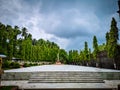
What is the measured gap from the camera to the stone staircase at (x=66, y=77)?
13.4 m

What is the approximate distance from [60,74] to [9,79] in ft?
13.7

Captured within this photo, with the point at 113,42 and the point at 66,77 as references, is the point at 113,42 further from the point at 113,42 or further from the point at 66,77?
the point at 66,77

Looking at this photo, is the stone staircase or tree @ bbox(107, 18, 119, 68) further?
tree @ bbox(107, 18, 119, 68)

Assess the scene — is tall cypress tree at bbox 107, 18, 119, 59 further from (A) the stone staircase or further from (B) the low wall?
(A) the stone staircase

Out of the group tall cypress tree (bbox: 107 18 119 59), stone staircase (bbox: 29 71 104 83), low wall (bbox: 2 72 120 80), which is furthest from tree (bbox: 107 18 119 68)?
stone staircase (bbox: 29 71 104 83)

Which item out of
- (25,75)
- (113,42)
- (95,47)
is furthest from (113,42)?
(25,75)

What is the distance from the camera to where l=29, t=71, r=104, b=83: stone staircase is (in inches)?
527

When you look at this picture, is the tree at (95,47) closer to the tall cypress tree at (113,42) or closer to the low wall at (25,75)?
the tall cypress tree at (113,42)

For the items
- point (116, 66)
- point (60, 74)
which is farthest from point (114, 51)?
point (60, 74)

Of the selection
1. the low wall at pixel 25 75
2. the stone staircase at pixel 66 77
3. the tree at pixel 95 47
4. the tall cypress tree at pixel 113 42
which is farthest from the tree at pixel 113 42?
the stone staircase at pixel 66 77

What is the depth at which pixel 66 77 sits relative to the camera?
549 inches

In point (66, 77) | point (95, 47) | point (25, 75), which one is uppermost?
point (95, 47)

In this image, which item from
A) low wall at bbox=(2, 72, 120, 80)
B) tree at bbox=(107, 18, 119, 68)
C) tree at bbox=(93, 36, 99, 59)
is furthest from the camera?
tree at bbox=(93, 36, 99, 59)

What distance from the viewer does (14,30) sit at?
123ft
